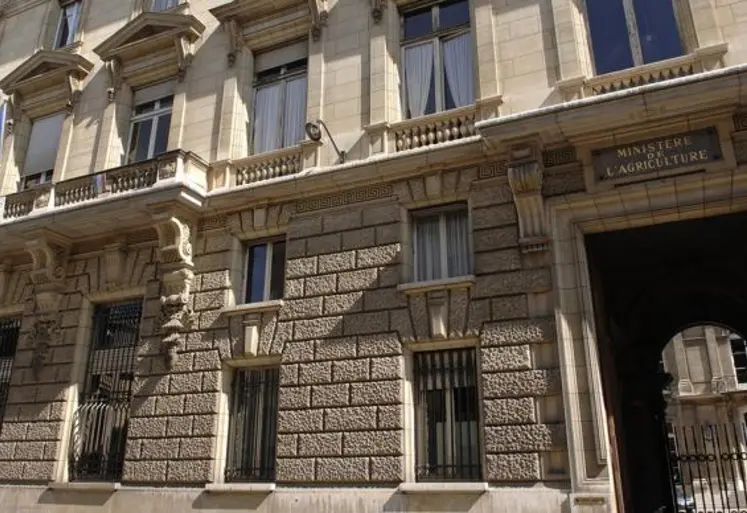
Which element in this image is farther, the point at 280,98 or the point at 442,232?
the point at 280,98

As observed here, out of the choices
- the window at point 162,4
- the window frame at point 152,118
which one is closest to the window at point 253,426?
the window frame at point 152,118

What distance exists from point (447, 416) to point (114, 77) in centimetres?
1267

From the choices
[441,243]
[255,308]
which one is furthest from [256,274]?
[441,243]

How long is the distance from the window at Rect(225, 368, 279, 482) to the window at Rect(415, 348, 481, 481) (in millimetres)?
3070

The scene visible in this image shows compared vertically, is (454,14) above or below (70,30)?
below

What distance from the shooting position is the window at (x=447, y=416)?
10.6 meters

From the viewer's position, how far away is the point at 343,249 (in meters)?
12.3

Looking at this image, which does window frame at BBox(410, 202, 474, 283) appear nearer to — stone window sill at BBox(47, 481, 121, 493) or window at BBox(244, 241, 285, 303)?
window at BBox(244, 241, 285, 303)

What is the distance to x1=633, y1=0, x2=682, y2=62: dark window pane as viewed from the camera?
11.3m

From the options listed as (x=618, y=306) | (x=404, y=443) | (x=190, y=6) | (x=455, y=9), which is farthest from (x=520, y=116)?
(x=190, y=6)

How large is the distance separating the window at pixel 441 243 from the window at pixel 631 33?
3884 mm

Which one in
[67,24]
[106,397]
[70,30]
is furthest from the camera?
[67,24]

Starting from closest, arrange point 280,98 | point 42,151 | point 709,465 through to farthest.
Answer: point 280,98, point 42,151, point 709,465

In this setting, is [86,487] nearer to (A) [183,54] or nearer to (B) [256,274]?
Answer: (B) [256,274]
